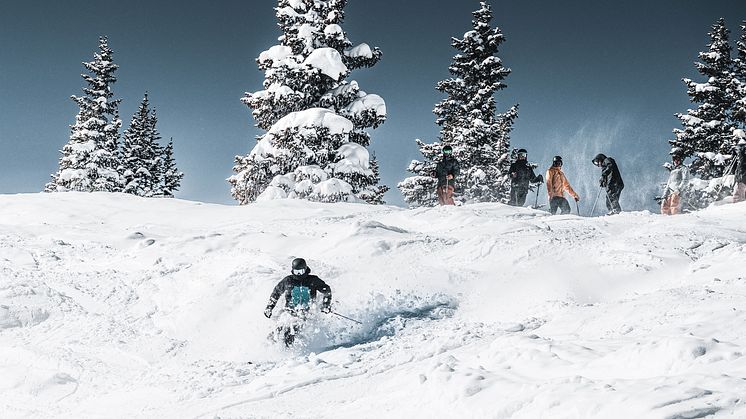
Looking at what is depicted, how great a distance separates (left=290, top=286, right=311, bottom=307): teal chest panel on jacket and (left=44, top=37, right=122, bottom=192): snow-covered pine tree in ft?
85.4

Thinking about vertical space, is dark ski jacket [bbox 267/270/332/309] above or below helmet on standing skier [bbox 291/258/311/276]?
below

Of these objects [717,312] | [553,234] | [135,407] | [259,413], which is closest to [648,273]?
[553,234]

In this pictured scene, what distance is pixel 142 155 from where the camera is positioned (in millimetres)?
39312

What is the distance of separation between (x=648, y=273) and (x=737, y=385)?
5.80 metres

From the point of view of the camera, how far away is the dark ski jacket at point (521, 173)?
1652cm

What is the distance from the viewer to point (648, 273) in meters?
9.26

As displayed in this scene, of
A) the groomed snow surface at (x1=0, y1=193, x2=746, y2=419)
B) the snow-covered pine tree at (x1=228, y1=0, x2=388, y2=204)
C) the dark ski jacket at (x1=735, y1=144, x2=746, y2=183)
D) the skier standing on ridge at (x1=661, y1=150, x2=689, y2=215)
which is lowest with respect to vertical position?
the groomed snow surface at (x1=0, y1=193, x2=746, y2=419)

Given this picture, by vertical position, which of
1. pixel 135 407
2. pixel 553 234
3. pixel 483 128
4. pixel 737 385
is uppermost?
pixel 483 128

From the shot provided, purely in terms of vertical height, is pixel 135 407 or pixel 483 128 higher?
pixel 483 128

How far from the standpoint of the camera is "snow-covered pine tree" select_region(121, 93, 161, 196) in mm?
37812

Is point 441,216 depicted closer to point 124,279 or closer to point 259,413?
point 124,279

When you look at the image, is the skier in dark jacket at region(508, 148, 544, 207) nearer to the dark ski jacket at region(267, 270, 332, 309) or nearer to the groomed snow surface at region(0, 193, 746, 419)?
the groomed snow surface at region(0, 193, 746, 419)

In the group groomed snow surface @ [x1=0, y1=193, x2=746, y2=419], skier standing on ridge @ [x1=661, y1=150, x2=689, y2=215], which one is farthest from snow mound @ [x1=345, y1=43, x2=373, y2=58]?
skier standing on ridge @ [x1=661, y1=150, x2=689, y2=215]

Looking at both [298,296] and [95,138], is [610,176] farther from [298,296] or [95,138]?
[95,138]
